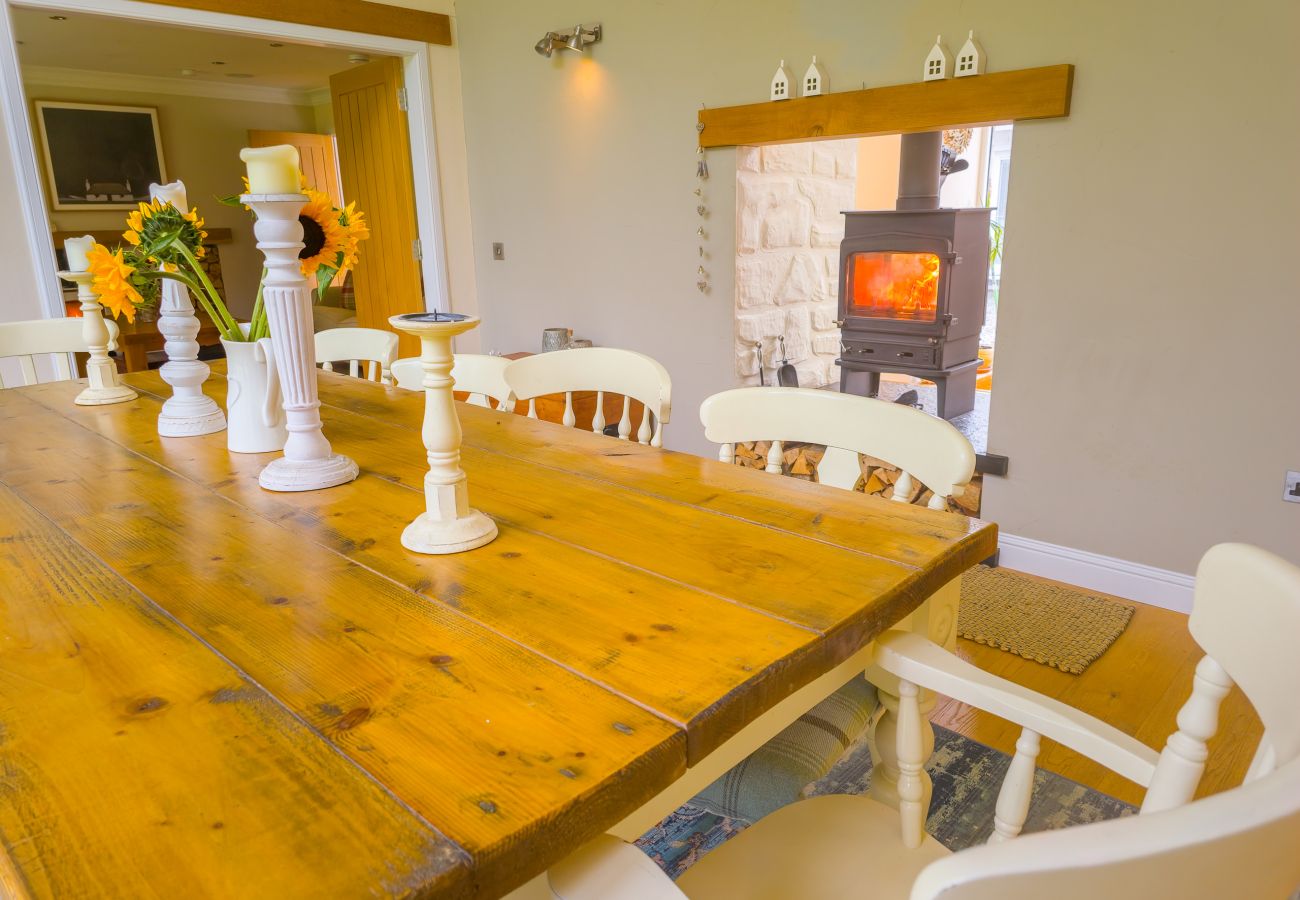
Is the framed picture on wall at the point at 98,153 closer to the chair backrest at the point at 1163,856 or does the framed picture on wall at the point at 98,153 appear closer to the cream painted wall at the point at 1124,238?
the cream painted wall at the point at 1124,238

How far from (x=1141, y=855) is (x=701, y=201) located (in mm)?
3330

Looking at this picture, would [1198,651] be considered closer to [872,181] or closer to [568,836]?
[568,836]

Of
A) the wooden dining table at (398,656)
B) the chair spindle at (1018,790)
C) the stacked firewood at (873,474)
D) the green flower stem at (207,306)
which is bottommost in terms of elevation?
the stacked firewood at (873,474)

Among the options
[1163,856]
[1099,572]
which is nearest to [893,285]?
[1099,572]

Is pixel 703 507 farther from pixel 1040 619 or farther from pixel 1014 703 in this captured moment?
pixel 1040 619

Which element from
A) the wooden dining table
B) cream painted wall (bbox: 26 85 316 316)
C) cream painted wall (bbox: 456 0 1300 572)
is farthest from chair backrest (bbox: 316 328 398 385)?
cream painted wall (bbox: 26 85 316 316)

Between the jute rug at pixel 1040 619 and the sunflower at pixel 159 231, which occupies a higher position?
the sunflower at pixel 159 231

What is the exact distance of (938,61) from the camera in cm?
265

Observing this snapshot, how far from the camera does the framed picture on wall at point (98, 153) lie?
692cm

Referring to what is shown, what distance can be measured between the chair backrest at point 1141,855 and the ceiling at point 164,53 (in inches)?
221

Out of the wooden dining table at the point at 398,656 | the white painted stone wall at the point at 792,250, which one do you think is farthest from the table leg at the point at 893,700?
the white painted stone wall at the point at 792,250

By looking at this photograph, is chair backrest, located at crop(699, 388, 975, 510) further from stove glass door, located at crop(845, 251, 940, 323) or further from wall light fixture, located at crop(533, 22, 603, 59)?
wall light fixture, located at crop(533, 22, 603, 59)

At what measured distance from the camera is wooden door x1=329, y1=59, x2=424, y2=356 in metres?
4.44

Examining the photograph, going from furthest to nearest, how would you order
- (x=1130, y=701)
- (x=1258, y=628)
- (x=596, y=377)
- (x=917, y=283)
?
(x=917, y=283)
(x=1130, y=701)
(x=596, y=377)
(x=1258, y=628)
